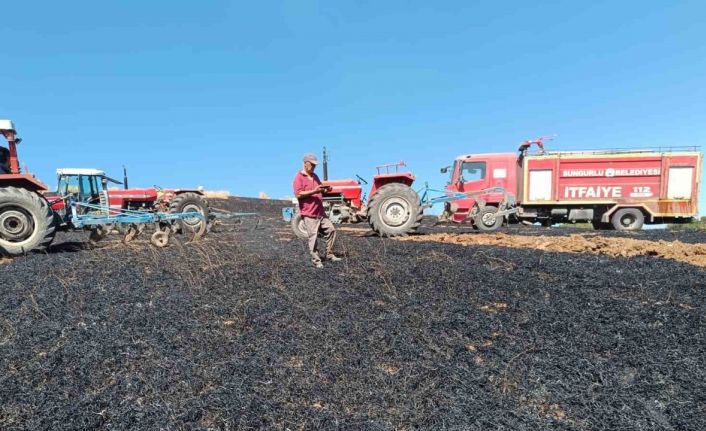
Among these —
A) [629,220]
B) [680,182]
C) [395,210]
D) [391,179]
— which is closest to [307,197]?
[395,210]

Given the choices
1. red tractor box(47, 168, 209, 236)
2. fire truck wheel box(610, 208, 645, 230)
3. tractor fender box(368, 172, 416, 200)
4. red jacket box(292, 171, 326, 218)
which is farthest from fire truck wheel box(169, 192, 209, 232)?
fire truck wheel box(610, 208, 645, 230)

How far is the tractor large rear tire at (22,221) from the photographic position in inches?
255

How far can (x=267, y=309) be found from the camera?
3465 mm

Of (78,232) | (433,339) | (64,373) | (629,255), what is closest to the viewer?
(64,373)

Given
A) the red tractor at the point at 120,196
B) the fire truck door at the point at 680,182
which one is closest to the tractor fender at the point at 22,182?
the red tractor at the point at 120,196

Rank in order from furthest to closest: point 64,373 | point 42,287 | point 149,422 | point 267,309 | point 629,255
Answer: point 629,255 → point 42,287 → point 267,309 → point 64,373 → point 149,422

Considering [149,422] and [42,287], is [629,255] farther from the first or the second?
[42,287]

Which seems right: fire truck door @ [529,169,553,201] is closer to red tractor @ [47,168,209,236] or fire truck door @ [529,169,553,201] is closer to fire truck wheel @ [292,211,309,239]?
fire truck wheel @ [292,211,309,239]

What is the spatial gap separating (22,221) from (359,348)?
6.99 m

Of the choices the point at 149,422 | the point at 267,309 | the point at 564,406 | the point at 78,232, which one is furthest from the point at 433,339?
the point at 78,232

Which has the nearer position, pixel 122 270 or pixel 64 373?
pixel 64 373

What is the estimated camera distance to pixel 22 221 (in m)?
6.55

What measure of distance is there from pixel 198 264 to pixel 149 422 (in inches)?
145

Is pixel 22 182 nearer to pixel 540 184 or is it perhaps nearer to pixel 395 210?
pixel 395 210
